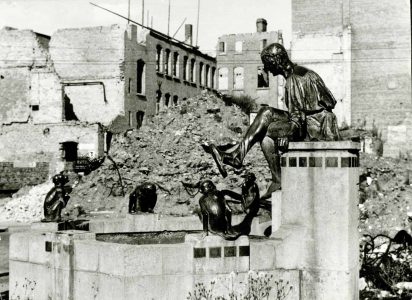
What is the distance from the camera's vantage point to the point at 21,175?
116 feet

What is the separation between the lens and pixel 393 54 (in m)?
40.6

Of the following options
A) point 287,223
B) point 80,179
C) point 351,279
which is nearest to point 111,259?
point 287,223

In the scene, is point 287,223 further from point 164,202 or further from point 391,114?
point 391,114

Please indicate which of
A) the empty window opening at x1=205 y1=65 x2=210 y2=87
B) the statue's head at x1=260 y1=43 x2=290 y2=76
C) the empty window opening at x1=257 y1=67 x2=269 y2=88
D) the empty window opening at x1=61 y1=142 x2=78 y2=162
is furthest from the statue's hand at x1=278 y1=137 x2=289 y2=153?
the empty window opening at x1=257 y1=67 x2=269 y2=88

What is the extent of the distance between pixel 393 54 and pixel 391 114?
3887 mm

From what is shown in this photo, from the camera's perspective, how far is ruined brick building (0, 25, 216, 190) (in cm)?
3809

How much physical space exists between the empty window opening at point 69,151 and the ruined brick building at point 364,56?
51.5 ft

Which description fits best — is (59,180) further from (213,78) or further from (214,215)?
(213,78)

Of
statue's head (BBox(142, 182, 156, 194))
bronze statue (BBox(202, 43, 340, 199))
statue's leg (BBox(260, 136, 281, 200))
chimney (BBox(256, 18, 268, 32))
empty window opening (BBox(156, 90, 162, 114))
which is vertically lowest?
statue's head (BBox(142, 182, 156, 194))

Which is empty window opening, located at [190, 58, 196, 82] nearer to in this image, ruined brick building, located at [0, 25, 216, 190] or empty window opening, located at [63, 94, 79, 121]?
ruined brick building, located at [0, 25, 216, 190]

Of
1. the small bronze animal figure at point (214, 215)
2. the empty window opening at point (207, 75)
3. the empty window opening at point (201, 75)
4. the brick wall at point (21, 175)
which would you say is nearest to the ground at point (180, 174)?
the brick wall at point (21, 175)

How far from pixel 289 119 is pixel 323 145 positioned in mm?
870

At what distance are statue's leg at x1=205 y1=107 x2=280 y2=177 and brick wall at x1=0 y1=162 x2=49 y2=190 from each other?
2822 centimetres

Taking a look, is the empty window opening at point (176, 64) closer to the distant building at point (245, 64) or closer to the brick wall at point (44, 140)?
the distant building at point (245, 64)
